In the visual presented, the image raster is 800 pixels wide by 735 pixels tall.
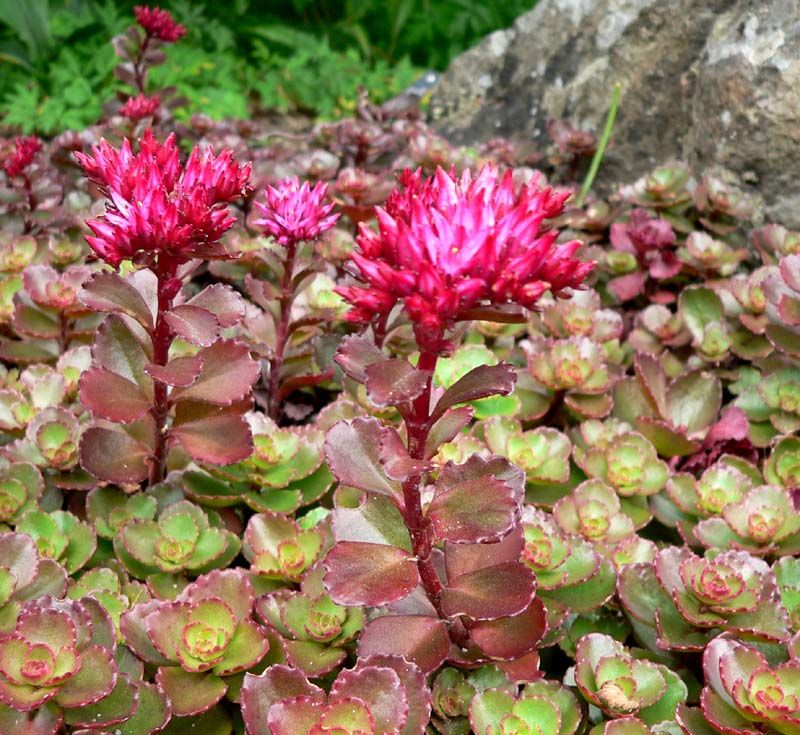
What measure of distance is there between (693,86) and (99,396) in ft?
6.64

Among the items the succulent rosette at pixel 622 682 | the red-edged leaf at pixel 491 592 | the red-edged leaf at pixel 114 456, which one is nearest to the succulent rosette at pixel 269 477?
the red-edged leaf at pixel 114 456

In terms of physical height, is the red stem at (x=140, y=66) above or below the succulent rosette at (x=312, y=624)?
above

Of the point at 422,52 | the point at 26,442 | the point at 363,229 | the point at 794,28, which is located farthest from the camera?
the point at 422,52

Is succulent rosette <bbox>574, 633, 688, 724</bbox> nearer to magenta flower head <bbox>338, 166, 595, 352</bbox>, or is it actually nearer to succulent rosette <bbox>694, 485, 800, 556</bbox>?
succulent rosette <bbox>694, 485, 800, 556</bbox>

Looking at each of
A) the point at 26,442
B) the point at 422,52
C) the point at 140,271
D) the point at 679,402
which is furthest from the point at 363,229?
the point at 422,52

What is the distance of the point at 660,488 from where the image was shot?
1.58 metres

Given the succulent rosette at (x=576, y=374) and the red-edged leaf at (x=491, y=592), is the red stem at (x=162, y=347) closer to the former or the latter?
Answer: the red-edged leaf at (x=491, y=592)

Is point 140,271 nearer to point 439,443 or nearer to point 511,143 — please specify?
point 439,443

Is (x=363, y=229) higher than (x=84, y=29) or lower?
higher

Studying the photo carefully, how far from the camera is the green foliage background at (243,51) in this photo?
3.66 meters

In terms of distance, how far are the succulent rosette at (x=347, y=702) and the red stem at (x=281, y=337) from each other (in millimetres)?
737

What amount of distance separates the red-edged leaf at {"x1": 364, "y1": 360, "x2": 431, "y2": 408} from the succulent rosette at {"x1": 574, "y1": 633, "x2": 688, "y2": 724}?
534 millimetres

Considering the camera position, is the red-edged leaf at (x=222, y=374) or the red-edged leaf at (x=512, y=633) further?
the red-edged leaf at (x=222, y=374)

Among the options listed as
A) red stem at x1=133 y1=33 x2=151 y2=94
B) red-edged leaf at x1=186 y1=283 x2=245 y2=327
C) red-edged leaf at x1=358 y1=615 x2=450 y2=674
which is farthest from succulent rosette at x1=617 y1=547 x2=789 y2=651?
red stem at x1=133 y1=33 x2=151 y2=94
